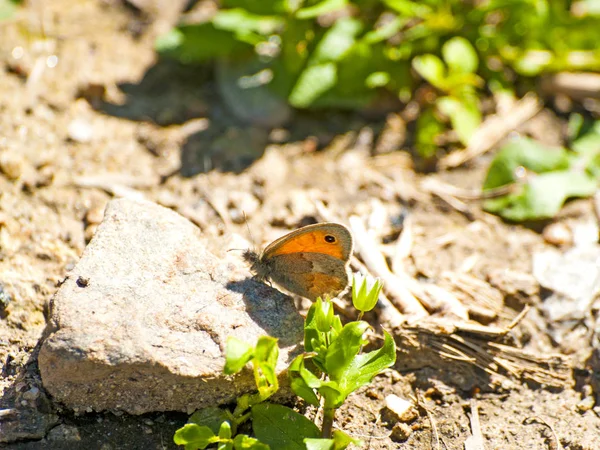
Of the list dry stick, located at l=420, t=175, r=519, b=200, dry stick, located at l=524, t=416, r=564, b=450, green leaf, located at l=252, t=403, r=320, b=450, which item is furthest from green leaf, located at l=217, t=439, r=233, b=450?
dry stick, located at l=420, t=175, r=519, b=200

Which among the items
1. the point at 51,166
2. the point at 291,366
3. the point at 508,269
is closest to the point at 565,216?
the point at 508,269

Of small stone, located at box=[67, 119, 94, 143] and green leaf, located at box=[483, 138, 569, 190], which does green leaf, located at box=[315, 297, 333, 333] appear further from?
small stone, located at box=[67, 119, 94, 143]

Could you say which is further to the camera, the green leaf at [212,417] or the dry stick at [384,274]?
the dry stick at [384,274]

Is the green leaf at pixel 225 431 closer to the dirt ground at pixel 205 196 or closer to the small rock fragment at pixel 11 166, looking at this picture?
the dirt ground at pixel 205 196

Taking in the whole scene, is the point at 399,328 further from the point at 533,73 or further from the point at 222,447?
the point at 533,73

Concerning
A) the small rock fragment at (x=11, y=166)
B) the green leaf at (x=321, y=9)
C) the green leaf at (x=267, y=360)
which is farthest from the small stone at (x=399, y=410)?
the small rock fragment at (x=11, y=166)

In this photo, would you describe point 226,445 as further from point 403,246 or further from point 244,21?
point 244,21
